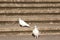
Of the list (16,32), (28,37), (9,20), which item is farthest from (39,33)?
(9,20)

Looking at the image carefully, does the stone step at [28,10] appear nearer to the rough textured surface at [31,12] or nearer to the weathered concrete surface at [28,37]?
the rough textured surface at [31,12]

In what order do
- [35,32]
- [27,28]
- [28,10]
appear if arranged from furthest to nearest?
1. [28,10]
2. [27,28]
3. [35,32]

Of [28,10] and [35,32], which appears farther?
[28,10]

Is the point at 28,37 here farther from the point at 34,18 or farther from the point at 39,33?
the point at 34,18

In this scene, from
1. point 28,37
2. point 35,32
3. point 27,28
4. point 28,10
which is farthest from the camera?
point 28,10

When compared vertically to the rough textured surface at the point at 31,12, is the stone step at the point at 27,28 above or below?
below

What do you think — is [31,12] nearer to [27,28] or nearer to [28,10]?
[28,10]

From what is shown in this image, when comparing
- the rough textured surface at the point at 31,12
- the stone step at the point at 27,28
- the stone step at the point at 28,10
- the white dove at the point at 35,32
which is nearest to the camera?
the white dove at the point at 35,32

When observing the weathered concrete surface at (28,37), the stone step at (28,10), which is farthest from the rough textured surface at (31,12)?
the weathered concrete surface at (28,37)

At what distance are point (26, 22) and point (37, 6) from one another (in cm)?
60

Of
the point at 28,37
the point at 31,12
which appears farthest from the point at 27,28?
the point at 31,12

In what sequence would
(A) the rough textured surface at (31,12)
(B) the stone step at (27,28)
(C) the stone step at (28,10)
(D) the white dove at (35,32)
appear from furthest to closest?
(C) the stone step at (28,10), (A) the rough textured surface at (31,12), (B) the stone step at (27,28), (D) the white dove at (35,32)

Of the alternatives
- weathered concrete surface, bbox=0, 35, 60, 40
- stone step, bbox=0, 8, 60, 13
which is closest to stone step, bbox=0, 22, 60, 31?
weathered concrete surface, bbox=0, 35, 60, 40

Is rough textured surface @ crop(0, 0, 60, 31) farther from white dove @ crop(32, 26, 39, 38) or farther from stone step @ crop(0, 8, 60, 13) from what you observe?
white dove @ crop(32, 26, 39, 38)
